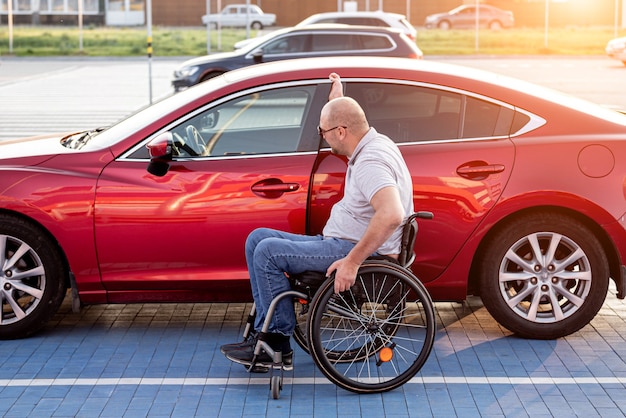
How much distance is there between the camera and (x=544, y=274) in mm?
6250

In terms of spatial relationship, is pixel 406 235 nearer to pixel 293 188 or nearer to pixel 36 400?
pixel 293 188

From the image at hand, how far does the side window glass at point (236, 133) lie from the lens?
6309mm

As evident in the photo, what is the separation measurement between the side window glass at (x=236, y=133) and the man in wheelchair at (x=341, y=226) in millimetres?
899

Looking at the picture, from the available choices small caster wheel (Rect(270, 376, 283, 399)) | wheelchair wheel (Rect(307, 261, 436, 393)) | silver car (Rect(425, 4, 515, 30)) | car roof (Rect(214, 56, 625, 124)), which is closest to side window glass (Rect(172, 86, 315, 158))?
car roof (Rect(214, 56, 625, 124))

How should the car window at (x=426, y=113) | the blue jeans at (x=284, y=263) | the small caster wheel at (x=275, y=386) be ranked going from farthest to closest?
1. the car window at (x=426, y=113)
2. the blue jeans at (x=284, y=263)
3. the small caster wheel at (x=275, y=386)

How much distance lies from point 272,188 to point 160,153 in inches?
25.6

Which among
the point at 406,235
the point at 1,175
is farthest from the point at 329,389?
the point at 1,175

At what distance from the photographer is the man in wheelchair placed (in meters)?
5.28

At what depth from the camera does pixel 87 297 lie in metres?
6.27

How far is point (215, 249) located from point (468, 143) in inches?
61.5

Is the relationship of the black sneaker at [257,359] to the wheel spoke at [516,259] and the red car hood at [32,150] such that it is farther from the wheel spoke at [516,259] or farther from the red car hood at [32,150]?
the red car hood at [32,150]

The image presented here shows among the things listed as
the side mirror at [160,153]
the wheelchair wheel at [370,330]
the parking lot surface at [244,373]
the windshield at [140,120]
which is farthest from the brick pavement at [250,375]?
the windshield at [140,120]

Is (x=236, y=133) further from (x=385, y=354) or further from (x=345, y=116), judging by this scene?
(x=385, y=354)

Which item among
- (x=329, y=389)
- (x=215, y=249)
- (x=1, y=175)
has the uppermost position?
(x=1, y=175)
